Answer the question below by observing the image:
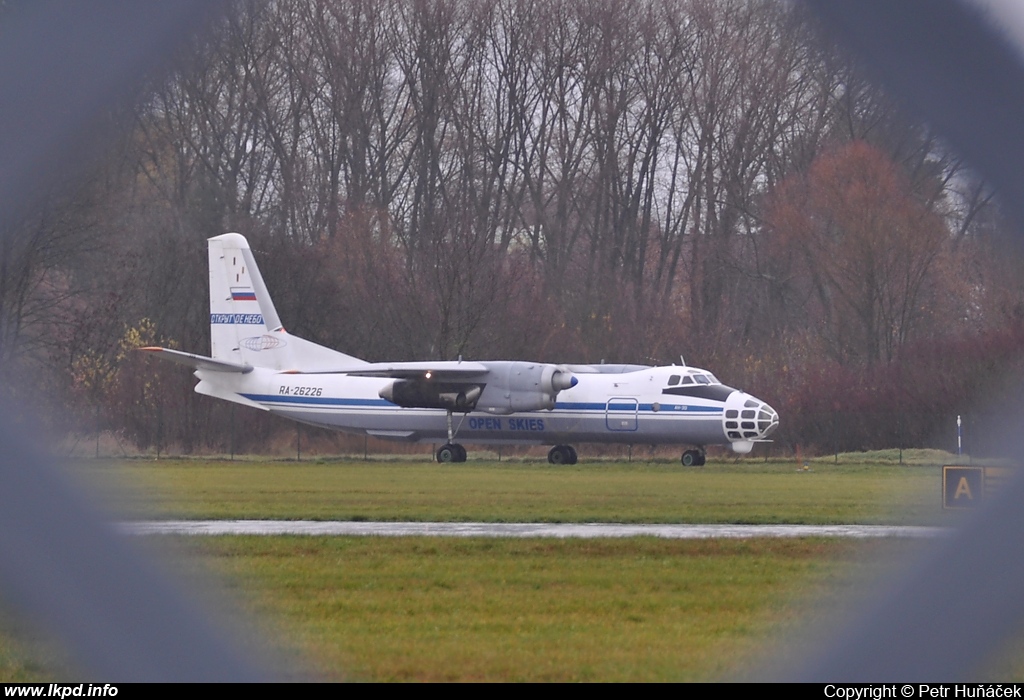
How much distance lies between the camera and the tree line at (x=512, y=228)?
2342cm

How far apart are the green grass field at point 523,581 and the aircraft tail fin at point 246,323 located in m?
10.2

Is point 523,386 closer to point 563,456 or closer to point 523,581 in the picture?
point 563,456

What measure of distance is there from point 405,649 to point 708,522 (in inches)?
320

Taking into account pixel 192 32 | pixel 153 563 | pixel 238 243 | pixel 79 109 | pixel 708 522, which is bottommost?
pixel 708 522

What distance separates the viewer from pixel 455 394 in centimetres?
2780

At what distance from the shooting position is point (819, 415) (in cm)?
3234

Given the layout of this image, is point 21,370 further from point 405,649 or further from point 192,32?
point 192,32

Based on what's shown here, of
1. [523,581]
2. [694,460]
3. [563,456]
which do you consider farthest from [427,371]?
[523,581]

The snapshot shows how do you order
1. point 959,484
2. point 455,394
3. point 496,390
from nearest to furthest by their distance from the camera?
1. point 959,484
2. point 496,390
3. point 455,394

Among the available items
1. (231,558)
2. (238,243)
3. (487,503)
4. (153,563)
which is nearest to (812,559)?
(231,558)

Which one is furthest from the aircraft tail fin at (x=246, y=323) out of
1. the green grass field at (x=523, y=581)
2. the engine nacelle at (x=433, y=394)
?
the green grass field at (x=523, y=581)

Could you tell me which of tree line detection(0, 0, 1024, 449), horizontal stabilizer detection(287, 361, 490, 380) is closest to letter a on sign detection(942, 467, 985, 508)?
tree line detection(0, 0, 1024, 449)

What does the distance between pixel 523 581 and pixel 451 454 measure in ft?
62.8

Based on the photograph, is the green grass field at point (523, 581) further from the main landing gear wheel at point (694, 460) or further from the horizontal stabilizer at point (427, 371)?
the horizontal stabilizer at point (427, 371)
